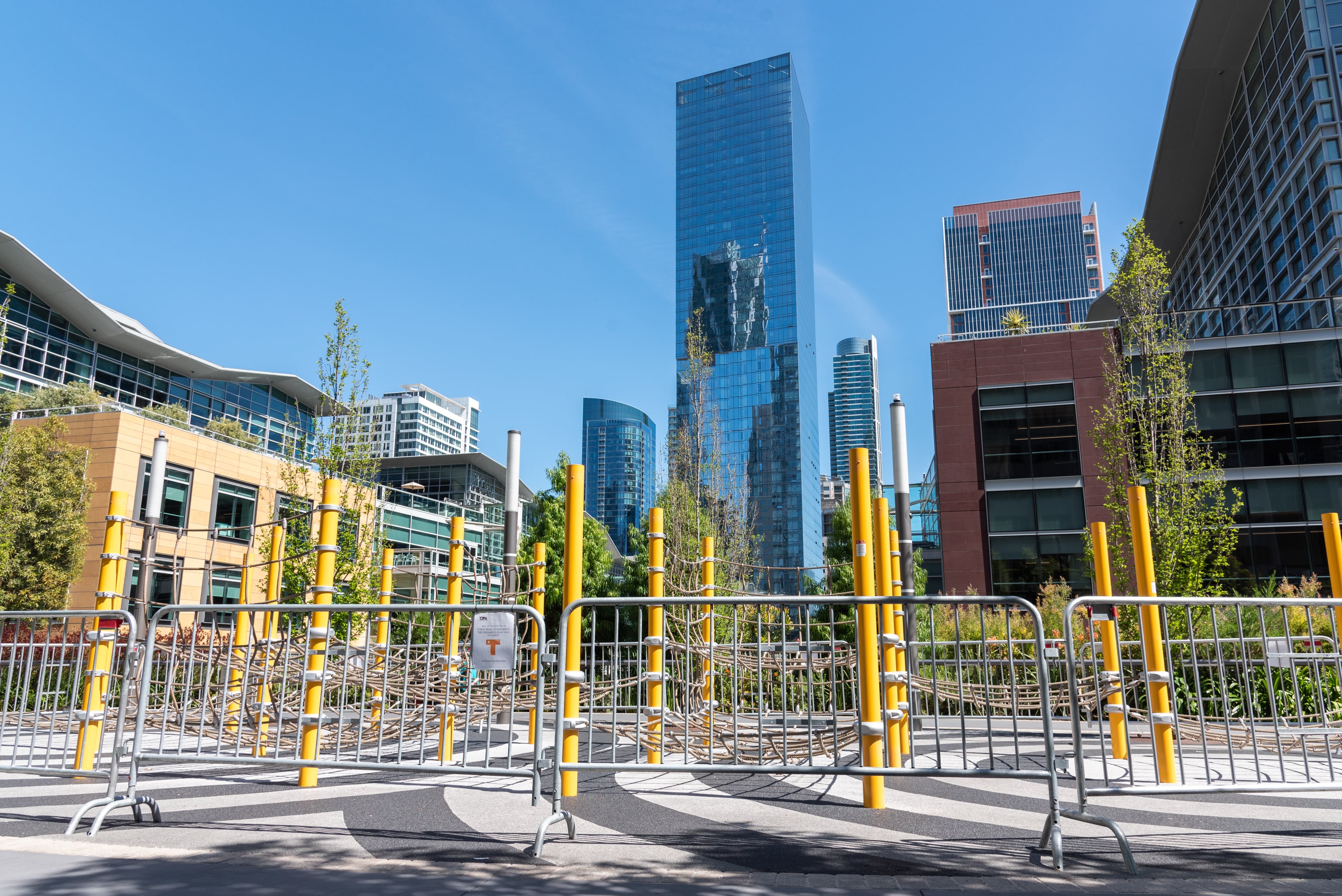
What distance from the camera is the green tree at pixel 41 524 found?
2300 cm

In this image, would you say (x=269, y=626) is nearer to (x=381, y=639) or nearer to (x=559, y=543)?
(x=381, y=639)

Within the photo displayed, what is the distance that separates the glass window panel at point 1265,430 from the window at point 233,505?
122ft

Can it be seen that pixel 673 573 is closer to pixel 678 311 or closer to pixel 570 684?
pixel 570 684

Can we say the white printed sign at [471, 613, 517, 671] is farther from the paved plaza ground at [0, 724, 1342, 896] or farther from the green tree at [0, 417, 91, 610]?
the green tree at [0, 417, 91, 610]

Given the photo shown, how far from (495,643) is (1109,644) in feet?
20.3

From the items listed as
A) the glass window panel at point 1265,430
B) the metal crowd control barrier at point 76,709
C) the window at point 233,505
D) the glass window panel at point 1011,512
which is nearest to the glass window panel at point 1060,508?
the glass window panel at point 1011,512

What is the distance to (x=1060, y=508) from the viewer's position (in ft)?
98.2

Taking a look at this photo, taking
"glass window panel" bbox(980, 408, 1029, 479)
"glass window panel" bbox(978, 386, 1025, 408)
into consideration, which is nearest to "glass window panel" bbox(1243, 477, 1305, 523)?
"glass window panel" bbox(980, 408, 1029, 479)

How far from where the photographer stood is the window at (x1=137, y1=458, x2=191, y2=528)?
→ 29625mm

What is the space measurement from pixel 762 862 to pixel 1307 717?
32.1 ft

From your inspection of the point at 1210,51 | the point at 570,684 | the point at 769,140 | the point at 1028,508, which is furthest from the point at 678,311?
the point at 570,684

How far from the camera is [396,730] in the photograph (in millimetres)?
9875

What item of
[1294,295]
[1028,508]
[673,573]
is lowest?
[673,573]

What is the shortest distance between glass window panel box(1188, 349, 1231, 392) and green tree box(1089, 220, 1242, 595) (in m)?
6.18
